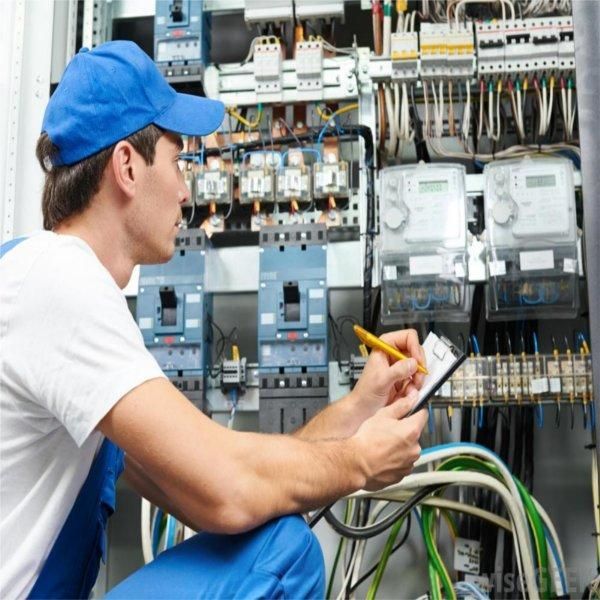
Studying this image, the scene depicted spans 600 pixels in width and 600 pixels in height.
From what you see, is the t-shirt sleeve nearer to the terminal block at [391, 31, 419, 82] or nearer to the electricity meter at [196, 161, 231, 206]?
the electricity meter at [196, 161, 231, 206]

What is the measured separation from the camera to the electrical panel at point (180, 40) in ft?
9.20

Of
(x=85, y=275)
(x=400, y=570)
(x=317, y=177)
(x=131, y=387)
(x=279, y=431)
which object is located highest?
(x=317, y=177)

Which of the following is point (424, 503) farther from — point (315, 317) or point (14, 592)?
point (14, 592)

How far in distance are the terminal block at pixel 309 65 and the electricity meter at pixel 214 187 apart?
14.7 inches

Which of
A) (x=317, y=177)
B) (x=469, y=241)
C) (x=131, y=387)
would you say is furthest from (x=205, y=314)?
(x=131, y=387)

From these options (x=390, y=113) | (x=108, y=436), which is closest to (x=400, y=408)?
(x=108, y=436)

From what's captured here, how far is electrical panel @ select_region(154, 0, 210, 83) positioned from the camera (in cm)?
280

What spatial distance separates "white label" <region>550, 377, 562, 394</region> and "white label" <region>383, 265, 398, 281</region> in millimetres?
524

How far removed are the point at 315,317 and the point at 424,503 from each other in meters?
0.60

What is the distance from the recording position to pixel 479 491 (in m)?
2.62

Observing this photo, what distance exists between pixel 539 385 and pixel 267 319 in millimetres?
786

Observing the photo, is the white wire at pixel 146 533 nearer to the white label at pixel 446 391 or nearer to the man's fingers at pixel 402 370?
the white label at pixel 446 391

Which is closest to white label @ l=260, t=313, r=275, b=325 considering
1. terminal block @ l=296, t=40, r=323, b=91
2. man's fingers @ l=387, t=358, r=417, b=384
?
terminal block @ l=296, t=40, r=323, b=91

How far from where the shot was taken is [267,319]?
2.54 meters
